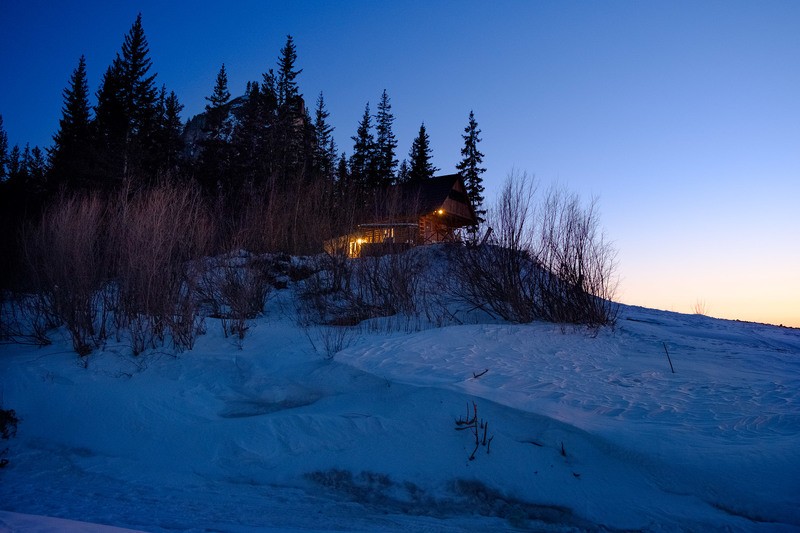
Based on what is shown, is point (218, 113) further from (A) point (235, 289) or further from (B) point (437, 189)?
(A) point (235, 289)

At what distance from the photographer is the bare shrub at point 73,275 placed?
7.13 m

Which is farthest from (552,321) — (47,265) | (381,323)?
(47,265)

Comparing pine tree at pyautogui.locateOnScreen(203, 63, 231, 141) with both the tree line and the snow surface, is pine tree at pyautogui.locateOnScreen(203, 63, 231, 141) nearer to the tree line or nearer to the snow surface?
the tree line

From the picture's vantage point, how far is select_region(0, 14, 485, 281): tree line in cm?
1580

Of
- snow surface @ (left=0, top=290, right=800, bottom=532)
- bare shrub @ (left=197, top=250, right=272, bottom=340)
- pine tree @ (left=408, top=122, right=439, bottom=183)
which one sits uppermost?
pine tree @ (left=408, top=122, right=439, bottom=183)

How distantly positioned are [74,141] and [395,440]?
1275 inches

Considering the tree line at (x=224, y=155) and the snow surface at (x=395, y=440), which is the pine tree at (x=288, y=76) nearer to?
the tree line at (x=224, y=155)

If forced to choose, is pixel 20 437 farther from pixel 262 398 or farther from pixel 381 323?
pixel 381 323

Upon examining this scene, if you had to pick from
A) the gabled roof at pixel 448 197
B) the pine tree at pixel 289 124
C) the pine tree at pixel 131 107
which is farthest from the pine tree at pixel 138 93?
the gabled roof at pixel 448 197

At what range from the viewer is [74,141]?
27188 mm

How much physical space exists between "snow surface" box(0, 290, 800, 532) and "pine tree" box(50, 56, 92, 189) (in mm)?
18755

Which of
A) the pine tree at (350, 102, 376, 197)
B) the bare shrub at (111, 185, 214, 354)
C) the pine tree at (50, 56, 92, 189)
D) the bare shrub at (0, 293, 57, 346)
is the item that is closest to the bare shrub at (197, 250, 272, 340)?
the bare shrub at (111, 185, 214, 354)

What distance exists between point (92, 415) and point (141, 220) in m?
3.67

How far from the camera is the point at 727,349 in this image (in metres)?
8.13
